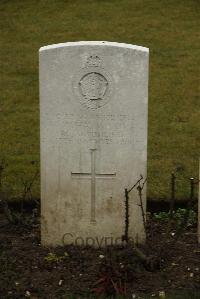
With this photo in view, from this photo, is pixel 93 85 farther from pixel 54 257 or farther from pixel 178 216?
pixel 178 216

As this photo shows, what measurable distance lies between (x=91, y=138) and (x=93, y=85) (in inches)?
16.4

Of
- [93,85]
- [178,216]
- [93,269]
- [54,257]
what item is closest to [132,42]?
[178,216]

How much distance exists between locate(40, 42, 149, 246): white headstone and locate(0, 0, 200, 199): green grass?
3.65 feet

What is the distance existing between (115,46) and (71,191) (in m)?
1.21

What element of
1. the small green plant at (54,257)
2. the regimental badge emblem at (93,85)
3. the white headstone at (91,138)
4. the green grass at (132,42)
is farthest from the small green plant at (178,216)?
the regimental badge emblem at (93,85)

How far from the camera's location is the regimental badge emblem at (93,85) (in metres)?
5.48

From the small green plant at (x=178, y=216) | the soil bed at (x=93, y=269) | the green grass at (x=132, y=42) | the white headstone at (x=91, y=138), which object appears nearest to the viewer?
the soil bed at (x=93, y=269)

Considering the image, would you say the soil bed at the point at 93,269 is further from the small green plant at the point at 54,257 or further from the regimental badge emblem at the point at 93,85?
the regimental badge emblem at the point at 93,85

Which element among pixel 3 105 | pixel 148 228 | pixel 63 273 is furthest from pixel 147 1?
pixel 63 273

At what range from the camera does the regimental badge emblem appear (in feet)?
18.0

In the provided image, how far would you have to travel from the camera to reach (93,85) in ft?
18.1

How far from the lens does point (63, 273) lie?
529cm

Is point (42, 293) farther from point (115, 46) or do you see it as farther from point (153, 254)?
point (115, 46)

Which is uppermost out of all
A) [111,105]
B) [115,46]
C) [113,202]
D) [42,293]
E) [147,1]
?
[147,1]
